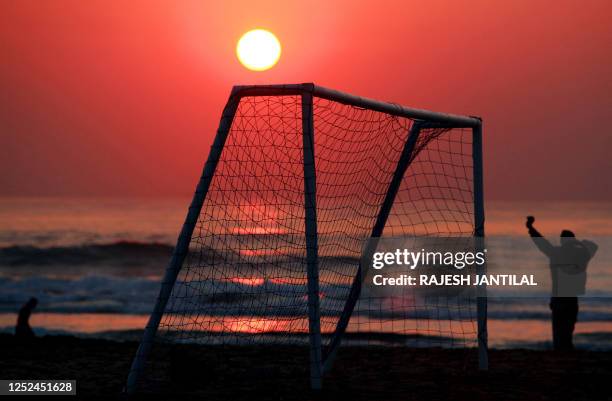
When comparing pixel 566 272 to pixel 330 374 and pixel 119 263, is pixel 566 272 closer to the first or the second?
pixel 330 374

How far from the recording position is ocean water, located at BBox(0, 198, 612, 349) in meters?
25.0

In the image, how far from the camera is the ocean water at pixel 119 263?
982 inches

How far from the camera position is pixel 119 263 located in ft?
153

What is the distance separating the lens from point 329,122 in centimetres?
1020

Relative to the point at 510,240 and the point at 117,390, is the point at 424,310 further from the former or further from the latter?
the point at 510,240

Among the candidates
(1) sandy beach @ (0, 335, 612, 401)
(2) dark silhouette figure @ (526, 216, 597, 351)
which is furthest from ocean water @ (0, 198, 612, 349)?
(2) dark silhouette figure @ (526, 216, 597, 351)

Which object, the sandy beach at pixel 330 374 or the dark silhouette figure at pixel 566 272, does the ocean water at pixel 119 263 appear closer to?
the sandy beach at pixel 330 374

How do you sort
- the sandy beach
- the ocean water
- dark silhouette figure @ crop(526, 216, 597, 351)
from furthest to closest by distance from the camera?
1. the ocean water
2. dark silhouette figure @ crop(526, 216, 597, 351)
3. the sandy beach

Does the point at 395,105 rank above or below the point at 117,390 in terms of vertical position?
above

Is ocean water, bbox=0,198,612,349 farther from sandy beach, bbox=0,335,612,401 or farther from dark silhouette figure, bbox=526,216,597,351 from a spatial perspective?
dark silhouette figure, bbox=526,216,597,351

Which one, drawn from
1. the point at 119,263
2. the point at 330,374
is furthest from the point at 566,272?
the point at 119,263

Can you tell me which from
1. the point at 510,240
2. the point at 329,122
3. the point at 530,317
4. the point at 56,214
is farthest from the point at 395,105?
the point at 56,214

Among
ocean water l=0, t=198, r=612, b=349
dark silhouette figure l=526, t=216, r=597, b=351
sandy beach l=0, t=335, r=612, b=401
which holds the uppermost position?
dark silhouette figure l=526, t=216, r=597, b=351

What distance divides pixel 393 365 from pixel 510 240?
154 ft
